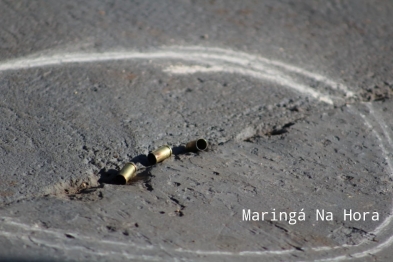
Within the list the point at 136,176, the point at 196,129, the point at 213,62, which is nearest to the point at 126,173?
the point at 136,176

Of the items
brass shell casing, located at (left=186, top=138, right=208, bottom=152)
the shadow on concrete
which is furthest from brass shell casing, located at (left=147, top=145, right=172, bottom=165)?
brass shell casing, located at (left=186, top=138, right=208, bottom=152)

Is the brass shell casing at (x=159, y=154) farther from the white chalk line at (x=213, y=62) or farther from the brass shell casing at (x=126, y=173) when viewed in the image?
the white chalk line at (x=213, y=62)

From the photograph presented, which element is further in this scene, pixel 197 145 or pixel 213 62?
pixel 213 62

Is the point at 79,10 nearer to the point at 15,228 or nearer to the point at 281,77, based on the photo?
the point at 281,77

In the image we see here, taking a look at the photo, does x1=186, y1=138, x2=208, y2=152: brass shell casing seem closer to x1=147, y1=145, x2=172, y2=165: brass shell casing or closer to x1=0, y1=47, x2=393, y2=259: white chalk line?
x1=147, y1=145, x2=172, y2=165: brass shell casing

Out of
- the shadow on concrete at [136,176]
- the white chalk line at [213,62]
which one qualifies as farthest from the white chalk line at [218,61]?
the shadow on concrete at [136,176]

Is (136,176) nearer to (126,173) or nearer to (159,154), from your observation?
(126,173)
